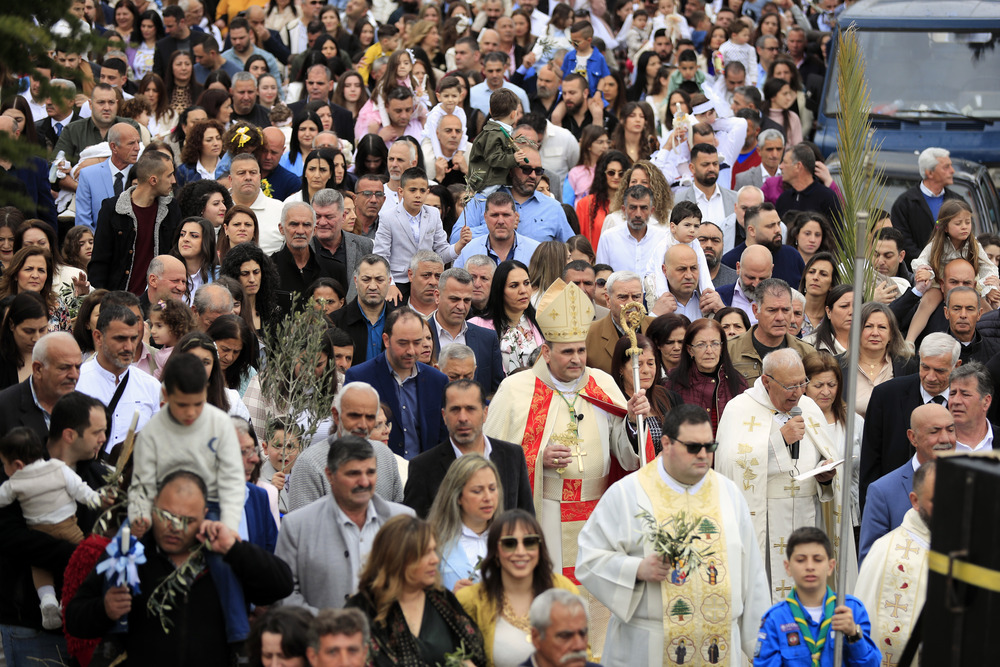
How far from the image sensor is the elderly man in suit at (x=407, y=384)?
940 cm

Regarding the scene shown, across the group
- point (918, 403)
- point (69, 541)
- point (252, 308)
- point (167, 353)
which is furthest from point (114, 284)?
point (918, 403)

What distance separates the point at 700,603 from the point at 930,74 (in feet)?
39.3

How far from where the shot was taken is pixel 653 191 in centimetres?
1309

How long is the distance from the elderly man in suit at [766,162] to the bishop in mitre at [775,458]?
6.32m

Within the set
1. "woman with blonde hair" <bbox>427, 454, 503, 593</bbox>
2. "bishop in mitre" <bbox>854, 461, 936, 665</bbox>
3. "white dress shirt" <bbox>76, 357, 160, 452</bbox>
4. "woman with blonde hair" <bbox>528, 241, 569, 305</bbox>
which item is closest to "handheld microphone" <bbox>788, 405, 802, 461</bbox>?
"bishop in mitre" <bbox>854, 461, 936, 665</bbox>

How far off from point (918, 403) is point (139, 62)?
38.7 feet

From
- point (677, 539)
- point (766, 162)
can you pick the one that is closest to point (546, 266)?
point (677, 539)

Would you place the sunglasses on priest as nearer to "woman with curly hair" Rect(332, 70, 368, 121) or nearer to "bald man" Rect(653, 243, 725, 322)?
"bald man" Rect(653, 243, 725, 322)

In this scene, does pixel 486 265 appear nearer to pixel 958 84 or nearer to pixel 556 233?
pixel 556 233

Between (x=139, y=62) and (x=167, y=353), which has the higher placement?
(x=139, y=62)

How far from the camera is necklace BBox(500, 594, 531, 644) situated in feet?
22.8

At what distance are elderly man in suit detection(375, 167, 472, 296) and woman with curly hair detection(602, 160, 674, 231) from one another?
1644 mm

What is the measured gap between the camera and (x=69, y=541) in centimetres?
732

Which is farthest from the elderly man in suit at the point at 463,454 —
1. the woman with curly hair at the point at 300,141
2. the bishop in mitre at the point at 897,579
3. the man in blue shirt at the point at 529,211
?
the woman with curly hair at the point at 300,141
